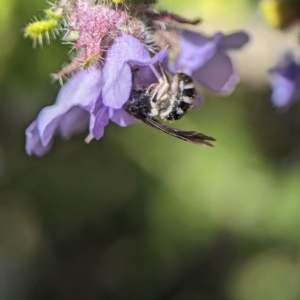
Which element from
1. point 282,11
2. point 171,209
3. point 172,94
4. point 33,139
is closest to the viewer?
point 172,94

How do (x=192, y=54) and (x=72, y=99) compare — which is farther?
(x=192, y=54)

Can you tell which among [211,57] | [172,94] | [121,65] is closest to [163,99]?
[172,94]

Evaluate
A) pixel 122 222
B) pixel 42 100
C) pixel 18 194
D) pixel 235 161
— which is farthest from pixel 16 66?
pixel 235 161

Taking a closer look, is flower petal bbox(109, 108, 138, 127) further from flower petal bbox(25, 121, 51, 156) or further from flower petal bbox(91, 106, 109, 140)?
flower petal bbox(25, 121, 51, 156)

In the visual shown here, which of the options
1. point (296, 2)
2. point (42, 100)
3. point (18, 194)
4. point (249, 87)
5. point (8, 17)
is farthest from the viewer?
point (249, 87)

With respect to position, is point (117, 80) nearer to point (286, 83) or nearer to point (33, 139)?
point (33, 139)

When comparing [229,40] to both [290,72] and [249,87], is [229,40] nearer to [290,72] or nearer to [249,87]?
[290,72]

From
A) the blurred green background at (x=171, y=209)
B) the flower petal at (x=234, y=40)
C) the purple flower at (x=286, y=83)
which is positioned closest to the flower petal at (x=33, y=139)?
the flower petal at (x=234, y=40)
